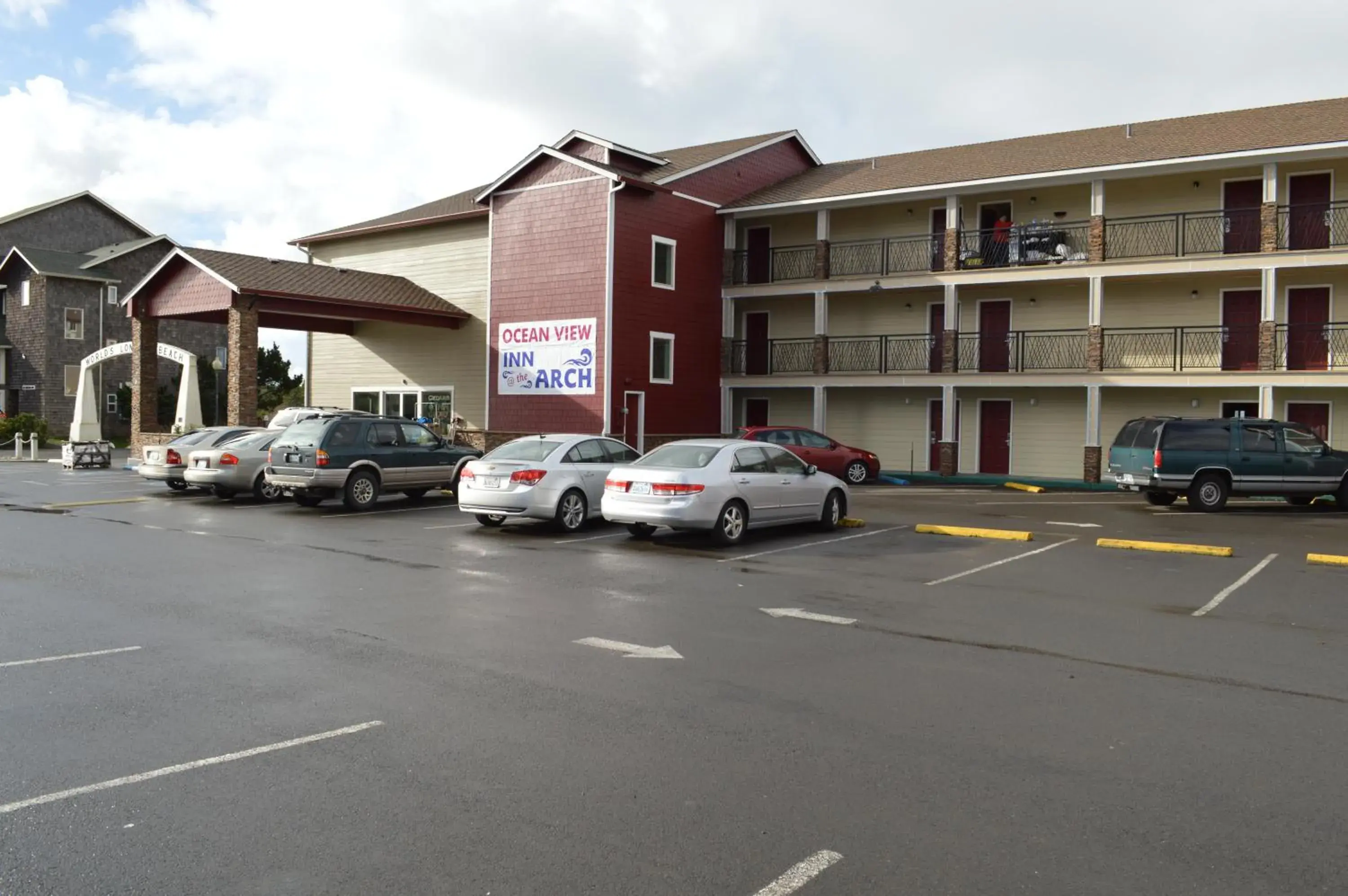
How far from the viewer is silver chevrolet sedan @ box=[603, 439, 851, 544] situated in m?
13.8

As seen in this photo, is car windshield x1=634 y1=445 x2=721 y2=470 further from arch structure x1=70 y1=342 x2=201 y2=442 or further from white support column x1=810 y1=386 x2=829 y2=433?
arch structure x1=70 y1=342 x2=201 y2=442

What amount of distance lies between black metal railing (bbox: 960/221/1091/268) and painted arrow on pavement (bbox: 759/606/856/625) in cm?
2149

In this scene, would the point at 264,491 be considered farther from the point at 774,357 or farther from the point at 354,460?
the point at 774,357

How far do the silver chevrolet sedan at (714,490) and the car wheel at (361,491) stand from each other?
18.0 ft

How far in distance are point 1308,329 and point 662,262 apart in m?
16.8

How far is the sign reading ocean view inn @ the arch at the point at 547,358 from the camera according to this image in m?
28.8

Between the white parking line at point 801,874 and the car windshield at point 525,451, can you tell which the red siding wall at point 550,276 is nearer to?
the car windshield at point 525,451

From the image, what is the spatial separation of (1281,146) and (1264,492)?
975 centimetres

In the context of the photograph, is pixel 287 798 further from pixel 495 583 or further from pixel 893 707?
pixel 495 583

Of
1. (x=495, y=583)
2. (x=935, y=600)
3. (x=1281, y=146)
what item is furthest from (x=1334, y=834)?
(x=1281, y=146)

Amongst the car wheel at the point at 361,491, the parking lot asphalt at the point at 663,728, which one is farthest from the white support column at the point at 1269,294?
the car wheel at the point at 361,491

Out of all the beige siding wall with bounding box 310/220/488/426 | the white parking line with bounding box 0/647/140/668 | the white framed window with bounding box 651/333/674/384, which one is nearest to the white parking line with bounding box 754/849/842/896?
the white parking line with bounding box 0/647/140/668

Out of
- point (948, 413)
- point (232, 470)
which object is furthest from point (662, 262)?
point (232, 470)

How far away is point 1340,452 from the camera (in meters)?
20.8
